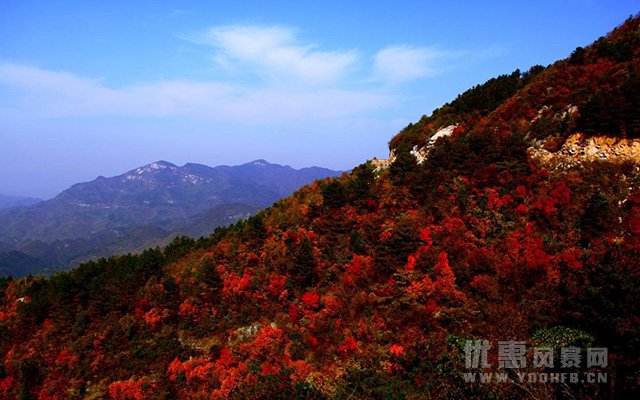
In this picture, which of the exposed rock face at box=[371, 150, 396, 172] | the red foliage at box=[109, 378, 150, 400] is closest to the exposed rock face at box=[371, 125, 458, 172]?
the exposed rock face at box=[371, 150, 396, 172]

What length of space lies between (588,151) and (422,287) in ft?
40.9

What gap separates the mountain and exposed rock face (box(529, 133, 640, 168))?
9 centimetres

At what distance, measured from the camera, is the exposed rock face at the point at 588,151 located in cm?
1759

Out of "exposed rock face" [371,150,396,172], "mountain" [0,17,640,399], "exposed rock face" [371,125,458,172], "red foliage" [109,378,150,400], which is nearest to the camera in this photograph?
"mountain" [0,17,640,399]

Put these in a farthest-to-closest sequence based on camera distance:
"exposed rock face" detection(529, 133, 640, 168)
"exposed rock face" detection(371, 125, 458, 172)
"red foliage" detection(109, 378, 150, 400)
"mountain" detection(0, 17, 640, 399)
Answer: "exposed rock face" detection(371, 125, 458, 172), "red foliage" detection(109, 378, 150, 400), "exposed rock face" detection(529, 133, 640, 168), "mountain" detection(0, 17, 640, 399)

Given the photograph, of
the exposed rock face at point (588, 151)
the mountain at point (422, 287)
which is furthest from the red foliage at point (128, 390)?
the exposed rock face at point (588, 151)

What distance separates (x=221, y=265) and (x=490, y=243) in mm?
20378

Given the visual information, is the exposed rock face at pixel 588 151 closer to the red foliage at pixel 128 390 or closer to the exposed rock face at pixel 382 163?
the exposed rock face at pixel 382 163

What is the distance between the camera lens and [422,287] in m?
16.8

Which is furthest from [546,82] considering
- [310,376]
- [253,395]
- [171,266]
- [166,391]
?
[171,266]

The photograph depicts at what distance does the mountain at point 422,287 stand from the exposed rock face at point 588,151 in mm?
87

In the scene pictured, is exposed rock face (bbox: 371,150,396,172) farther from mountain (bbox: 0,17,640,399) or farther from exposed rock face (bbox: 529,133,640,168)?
exposed rock face (bbox: 529,133,640,168)

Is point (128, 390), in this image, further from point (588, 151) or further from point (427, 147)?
point (588, 151)

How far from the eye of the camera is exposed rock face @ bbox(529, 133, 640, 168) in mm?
17594
